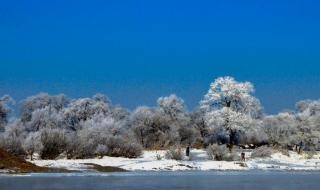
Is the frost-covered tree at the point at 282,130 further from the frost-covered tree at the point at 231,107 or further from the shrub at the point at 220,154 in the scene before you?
the shrub at the point at 220,154

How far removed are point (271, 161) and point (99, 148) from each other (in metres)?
15.5

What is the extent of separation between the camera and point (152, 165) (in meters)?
46.1

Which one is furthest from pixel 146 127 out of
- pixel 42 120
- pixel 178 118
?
pixel 42 120

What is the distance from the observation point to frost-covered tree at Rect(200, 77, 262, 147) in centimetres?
6316

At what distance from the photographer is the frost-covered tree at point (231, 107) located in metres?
63.2

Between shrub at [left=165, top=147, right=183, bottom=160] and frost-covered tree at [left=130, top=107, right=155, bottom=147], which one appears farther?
frost-covered tree at [left=130, top=107, right=155, bottom=147]

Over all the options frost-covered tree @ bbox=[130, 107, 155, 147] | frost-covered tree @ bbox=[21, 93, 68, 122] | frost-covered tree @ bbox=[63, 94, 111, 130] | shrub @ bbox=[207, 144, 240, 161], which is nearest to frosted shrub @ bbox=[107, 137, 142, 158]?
shrub @ bbox=[207, 144, 240, 161]

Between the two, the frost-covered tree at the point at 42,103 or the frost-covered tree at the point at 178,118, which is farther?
the frost-covered tree at the point at 42,103

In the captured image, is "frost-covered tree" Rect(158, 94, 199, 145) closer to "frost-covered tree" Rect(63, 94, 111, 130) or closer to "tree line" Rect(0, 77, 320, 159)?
"tree line" Rect(0, 77, 320, 159)

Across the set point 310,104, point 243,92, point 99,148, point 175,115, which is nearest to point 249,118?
point 243,92

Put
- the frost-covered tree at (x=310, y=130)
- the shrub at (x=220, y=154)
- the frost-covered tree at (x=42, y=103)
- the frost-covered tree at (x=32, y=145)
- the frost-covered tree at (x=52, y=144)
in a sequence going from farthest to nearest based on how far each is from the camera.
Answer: the frost-covered tree at (x=42, y=103)
the frost-covered tree at (x=310, y=130)
the shrub at (x=220, y=154)
the frost-covered tree at (x=52, y=144)
the frost-covered tree at (x=32, y=145)

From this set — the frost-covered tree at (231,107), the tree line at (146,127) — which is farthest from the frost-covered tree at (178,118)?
the frost-covered tree at (231,107)

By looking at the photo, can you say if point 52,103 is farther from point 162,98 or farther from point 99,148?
point 99,148

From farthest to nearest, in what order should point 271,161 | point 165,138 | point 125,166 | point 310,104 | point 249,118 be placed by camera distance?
point 310,104 < point 165,138 < point 249,118 < point 271,161 < point 125,166
